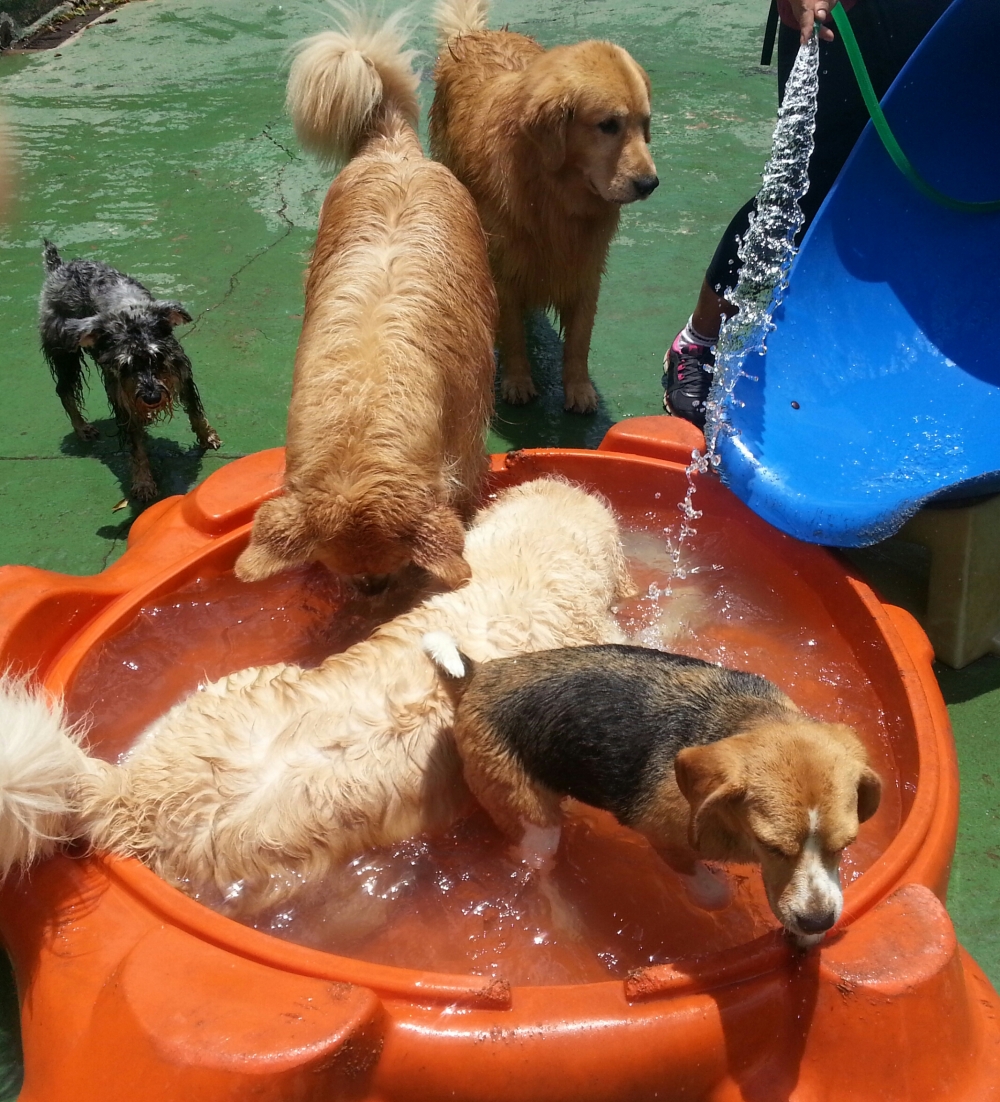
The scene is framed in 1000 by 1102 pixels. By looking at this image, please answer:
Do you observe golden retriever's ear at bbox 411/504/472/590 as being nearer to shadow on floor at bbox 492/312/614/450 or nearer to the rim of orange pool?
the rim of orange pool

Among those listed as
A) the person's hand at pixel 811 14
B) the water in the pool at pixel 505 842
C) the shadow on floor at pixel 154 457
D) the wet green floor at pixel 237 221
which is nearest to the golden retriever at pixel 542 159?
the wet green floor at pixel 237 221

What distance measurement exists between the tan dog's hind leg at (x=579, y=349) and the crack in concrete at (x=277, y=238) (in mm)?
2559

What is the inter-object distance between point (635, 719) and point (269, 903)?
124cm

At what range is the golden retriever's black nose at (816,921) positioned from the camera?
2.19 meters

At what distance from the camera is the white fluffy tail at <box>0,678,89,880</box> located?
8.23 feet

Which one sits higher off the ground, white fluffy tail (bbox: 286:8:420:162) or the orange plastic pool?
white fluffy tail (bbox: 286:8:420:162)

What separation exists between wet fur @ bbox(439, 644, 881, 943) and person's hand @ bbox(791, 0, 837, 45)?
2.68m

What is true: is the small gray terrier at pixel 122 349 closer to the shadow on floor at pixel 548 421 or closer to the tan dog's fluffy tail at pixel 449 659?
the shadow on floor at pixel 548 421

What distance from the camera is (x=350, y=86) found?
16.2 feet

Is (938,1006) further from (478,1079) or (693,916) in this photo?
(478,1079)

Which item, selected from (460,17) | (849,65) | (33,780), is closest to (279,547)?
(33,780)

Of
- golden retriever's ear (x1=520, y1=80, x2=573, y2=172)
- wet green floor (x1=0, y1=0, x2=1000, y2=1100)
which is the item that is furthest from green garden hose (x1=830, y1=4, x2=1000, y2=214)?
wet green floor (x1=0, y1=0, x2=1000, y2=1100)

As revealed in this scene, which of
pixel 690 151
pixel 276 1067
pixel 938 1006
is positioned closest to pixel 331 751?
pixel 276 1067

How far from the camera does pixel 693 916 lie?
2916 millimetres
